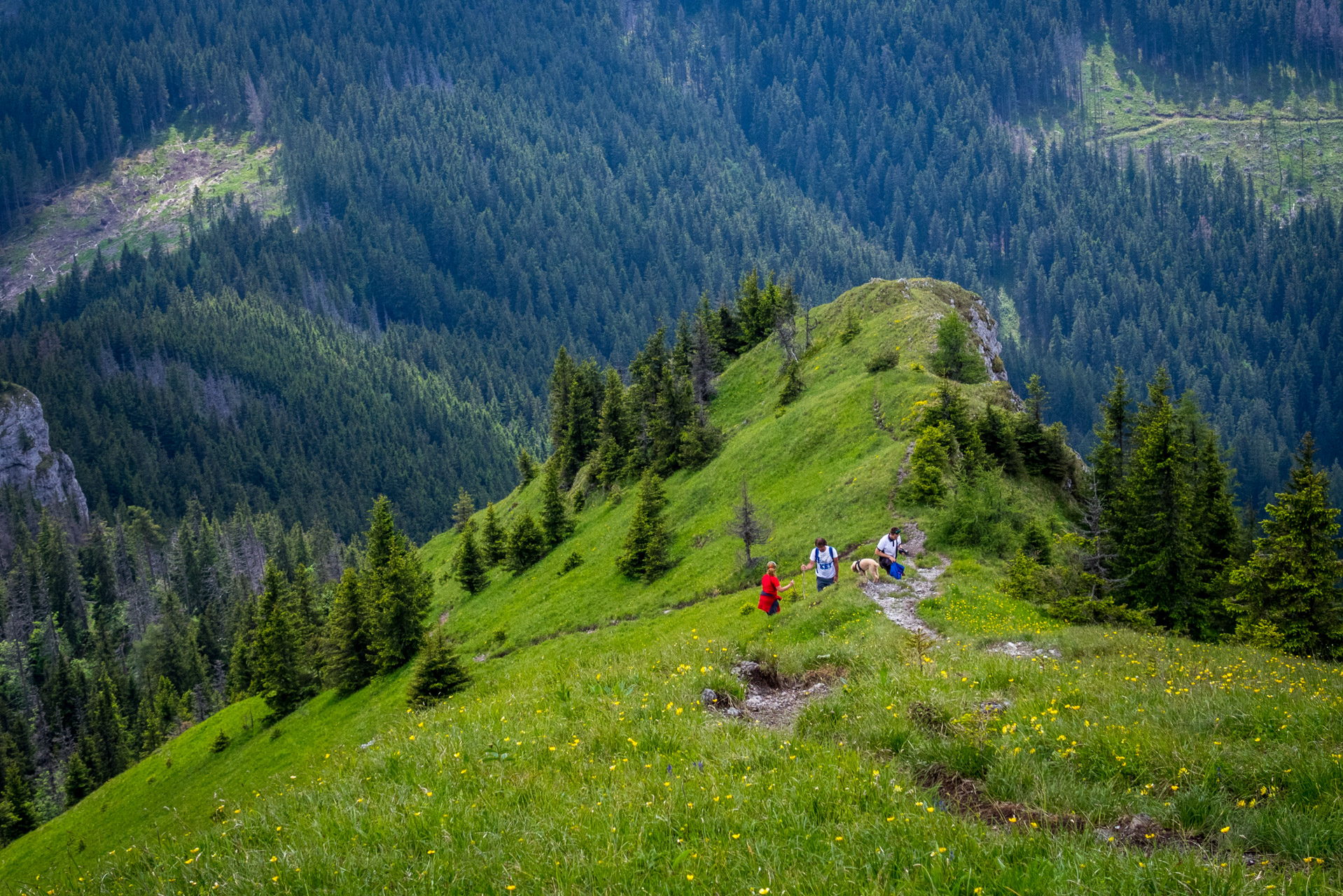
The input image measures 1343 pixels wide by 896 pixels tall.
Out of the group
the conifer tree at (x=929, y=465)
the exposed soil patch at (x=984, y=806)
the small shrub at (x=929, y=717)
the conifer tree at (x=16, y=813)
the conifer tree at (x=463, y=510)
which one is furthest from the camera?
the conifer tree at (x=463, y=510)

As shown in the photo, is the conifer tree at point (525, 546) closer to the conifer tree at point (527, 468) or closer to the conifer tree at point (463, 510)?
the conifer tree at point (527, 468)

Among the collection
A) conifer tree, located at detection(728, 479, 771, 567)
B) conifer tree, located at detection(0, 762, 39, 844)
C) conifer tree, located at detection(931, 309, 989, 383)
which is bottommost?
conifer tree, located at detection(0, 762, 39, 844)

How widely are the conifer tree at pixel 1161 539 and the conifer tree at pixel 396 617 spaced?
177ft

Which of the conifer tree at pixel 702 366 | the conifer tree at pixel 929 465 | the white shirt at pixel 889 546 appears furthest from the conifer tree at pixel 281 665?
the white shirt at pixel 889 546

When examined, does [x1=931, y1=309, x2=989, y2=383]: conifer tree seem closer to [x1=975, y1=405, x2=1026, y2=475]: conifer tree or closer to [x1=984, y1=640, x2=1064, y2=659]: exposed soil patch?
[x1=975, y1=405, x2=1026, y2=475]: conifer tree

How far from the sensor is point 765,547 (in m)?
50.5

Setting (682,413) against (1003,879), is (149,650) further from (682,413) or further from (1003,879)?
(1003,879)

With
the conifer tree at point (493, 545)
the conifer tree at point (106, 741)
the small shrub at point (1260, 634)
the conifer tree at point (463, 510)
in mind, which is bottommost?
the conifer tree at point (106, 741)

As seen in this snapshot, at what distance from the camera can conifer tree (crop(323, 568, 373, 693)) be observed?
64438mm

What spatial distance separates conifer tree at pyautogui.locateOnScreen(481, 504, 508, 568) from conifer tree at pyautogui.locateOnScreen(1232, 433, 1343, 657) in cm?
6652

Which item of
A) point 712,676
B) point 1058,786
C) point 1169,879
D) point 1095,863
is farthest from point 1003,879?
point 712,676

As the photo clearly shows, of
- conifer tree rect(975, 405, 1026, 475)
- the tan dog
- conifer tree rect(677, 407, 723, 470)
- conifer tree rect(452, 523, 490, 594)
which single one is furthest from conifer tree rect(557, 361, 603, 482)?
the tan dog

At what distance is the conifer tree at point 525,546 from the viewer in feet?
257

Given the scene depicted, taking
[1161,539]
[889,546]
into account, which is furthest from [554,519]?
[1161,539]
